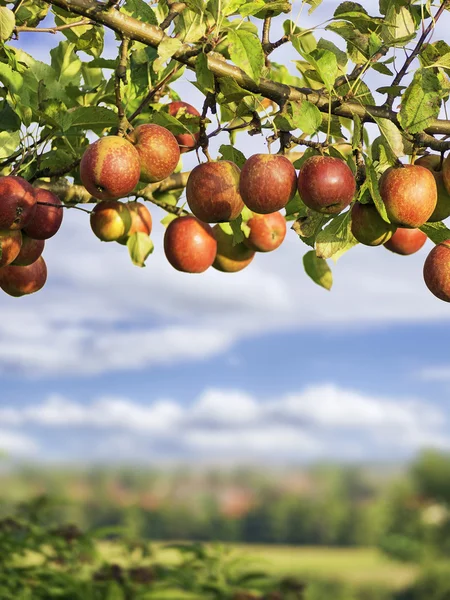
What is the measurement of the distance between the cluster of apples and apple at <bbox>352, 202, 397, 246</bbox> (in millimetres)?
773

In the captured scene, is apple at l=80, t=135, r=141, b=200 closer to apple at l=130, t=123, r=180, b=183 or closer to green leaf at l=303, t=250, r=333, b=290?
apple at l=130, t=123, r=180, b=183

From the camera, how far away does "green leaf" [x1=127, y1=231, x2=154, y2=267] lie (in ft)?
8.56

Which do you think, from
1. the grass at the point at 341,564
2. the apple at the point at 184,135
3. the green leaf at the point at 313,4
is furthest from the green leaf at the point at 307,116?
the grass at the point at 341,564

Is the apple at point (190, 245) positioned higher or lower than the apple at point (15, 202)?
higher

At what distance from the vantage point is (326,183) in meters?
1.76

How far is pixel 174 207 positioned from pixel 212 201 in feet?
2.32

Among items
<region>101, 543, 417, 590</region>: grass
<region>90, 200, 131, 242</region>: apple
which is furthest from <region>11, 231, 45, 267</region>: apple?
<region>101, 543, 417, 590</region>: grass

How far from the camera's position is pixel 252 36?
1730 millimetres

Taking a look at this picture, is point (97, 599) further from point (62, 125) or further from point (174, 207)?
point (62, 125)

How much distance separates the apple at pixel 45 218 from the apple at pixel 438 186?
3.13 ft

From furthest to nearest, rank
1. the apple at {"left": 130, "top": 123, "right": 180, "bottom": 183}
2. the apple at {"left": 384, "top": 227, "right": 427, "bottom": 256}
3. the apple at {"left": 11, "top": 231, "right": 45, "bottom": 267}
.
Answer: the apple at {"left": 384, "top": 227, "right": 427, "bottom": 256} < the apple at {"left": 11, "top": 231, "right": 45, "bottom": 267} < the apple at {"left": 130, "top": 123, "right": 180, "bottom": 183}

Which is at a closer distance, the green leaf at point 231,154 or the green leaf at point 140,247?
the green leaf at point 231,154

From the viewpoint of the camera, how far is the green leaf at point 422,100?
5.90ft

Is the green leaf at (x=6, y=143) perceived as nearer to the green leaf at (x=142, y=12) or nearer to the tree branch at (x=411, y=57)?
the green leaf at (x=142, y=12)
